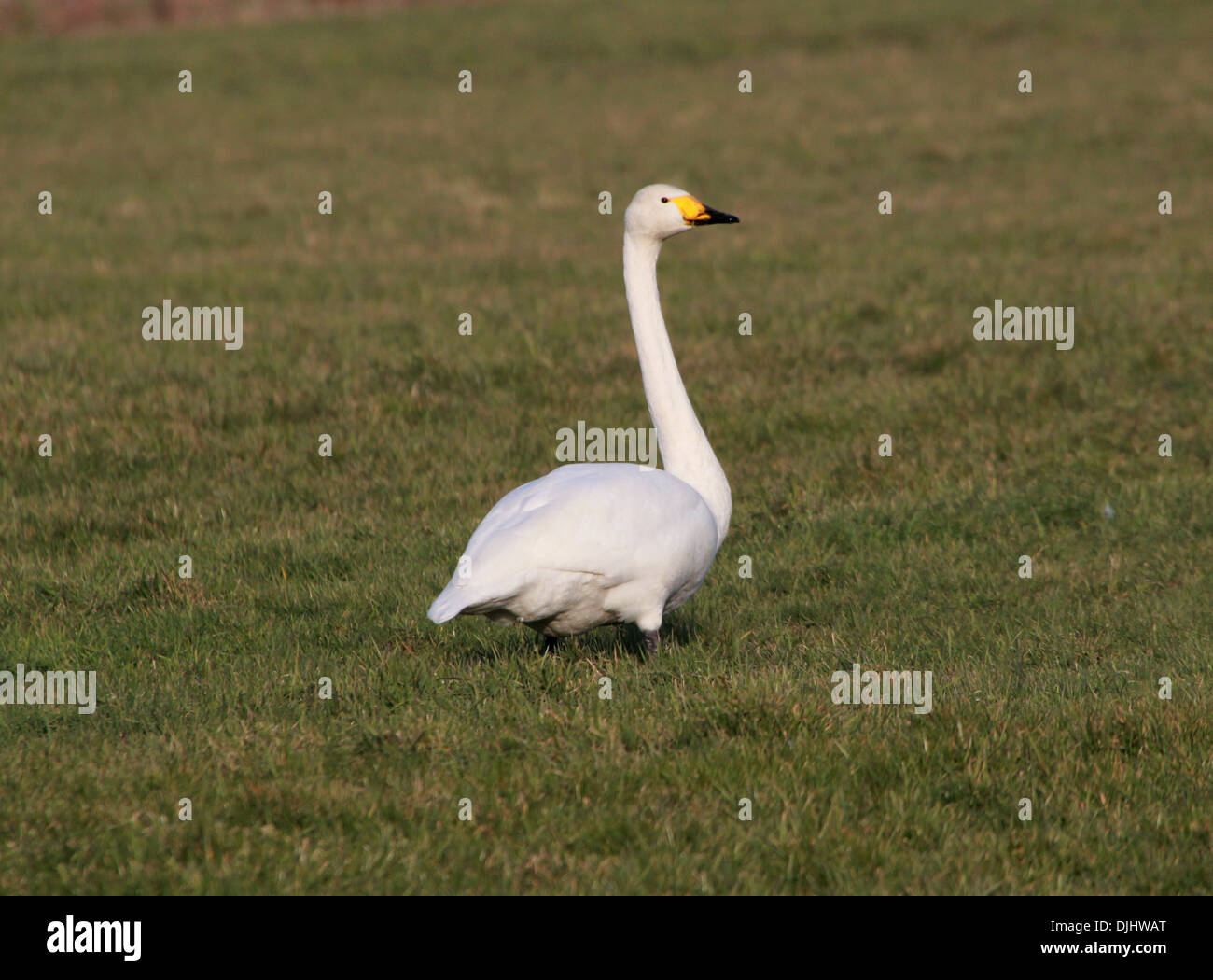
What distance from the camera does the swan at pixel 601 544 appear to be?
6.75 meters

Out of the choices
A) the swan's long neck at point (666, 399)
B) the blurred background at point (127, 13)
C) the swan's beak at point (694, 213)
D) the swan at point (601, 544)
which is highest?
the blurred background at point (127, 13)

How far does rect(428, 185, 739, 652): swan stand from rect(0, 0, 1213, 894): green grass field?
1.20 ft

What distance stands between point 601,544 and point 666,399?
1484 mm

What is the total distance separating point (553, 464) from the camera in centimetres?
1188

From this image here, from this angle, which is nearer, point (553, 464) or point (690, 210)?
point (690, 210)

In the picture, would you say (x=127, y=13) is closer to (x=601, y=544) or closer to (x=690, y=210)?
(x=690, y=210)

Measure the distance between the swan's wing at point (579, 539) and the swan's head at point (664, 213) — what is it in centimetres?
153

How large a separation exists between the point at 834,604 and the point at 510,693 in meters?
3.03

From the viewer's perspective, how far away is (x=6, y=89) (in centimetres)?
3134

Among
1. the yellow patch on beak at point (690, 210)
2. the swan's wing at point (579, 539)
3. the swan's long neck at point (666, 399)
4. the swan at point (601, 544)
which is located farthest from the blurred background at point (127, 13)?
the swan's wing at point (579, 539)

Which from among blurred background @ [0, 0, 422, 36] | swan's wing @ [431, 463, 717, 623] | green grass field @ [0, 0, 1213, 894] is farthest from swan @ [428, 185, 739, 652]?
blurred background @ [0, 0, 422, 36]

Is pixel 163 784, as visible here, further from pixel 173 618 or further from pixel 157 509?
pixel 157 509

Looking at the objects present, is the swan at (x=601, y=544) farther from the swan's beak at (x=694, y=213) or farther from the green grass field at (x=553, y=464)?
the green grass field at (x=553, y=464)

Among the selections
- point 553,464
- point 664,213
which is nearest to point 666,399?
point 664,213
